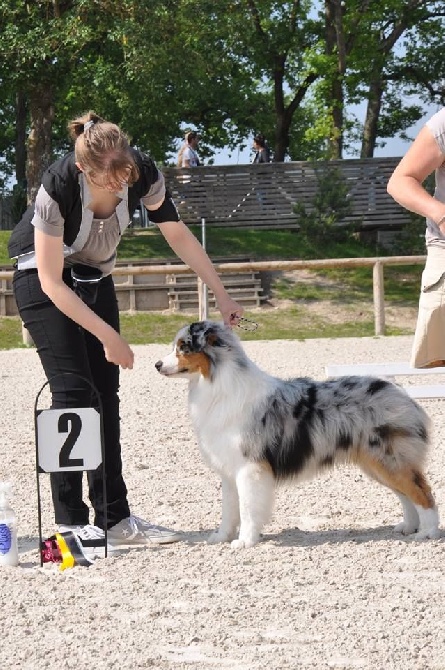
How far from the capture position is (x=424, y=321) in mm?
4539

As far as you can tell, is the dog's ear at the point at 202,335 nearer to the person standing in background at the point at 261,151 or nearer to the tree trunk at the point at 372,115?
the person standing in background at the point at 261,151

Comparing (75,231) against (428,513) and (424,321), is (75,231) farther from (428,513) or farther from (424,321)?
(428,513)

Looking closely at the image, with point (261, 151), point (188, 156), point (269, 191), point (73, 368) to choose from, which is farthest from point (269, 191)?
point (73, 368)

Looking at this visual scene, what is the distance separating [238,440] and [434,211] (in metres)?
1.43

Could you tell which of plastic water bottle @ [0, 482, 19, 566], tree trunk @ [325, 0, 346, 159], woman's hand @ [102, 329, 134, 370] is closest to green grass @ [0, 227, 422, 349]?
tree trunk @ [325, 0, 346, 159]

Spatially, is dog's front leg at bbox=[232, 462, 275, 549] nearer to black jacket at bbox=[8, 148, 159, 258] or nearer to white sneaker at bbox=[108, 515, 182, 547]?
white sneaker at bbox=[108, 515, 182, 547]

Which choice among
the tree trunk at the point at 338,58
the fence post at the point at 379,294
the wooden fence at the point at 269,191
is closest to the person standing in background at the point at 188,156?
the wooden fence at the point at 269,191

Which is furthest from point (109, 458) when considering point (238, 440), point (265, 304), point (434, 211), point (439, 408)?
point (265, 304)

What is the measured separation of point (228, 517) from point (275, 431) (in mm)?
456

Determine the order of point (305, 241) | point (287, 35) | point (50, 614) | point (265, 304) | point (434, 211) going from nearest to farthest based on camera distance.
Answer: point (50, 614) < point (434, 211) < point (265, 304) < point (305, 241) < point (287, 35)

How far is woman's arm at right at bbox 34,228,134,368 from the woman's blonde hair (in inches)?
12.8

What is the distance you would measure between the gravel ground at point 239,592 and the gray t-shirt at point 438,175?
131cm

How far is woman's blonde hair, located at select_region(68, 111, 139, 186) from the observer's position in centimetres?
429

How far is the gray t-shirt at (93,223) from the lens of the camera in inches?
174
